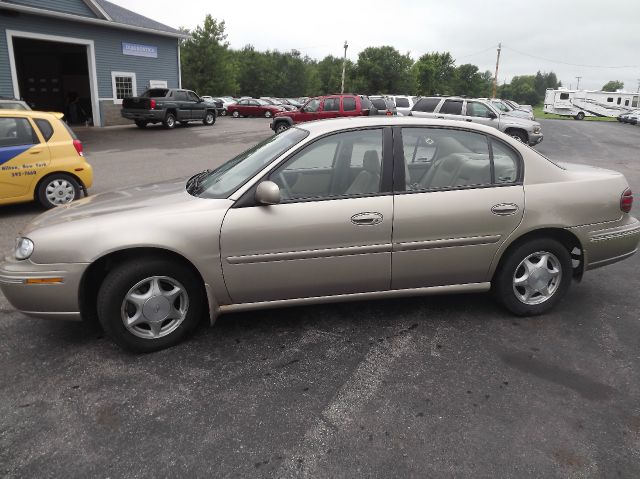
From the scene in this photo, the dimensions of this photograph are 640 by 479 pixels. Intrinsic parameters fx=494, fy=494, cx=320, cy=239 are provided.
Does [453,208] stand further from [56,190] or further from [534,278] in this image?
[56,190]

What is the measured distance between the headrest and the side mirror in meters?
0.76

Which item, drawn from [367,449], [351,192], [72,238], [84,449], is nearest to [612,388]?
[367,449]

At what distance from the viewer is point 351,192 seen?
361cm

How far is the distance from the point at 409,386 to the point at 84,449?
1862 mm

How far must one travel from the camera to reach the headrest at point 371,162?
369 centimetres

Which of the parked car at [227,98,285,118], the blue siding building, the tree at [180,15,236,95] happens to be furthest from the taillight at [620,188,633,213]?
the tree at [180,15,236,95]

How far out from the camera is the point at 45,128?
7.43m

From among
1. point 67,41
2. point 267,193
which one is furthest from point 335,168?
point 67,41

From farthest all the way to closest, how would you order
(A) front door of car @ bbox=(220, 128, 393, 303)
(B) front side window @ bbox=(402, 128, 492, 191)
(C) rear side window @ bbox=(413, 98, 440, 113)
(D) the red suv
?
(D) the red suv → (C) rear side window @ bbox=(413, 98, 440, 113) → (B) front side window @ bbox=(402, 128, 492, 191) → (A) front door of car @ bbox=(220, 128, 393, 303)

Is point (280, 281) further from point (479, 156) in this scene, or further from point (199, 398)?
point (479, 156)

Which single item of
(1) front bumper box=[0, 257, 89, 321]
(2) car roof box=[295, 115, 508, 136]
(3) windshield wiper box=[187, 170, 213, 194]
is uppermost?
(2) car roof box=[295, 115, 508, 136]

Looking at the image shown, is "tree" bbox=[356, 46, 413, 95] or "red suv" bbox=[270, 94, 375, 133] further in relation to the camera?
"tree" bbox=[356, 46, 413, 95]

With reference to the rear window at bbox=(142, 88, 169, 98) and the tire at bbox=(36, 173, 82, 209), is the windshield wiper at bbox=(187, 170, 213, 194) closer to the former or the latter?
the tire at bbox=(36, 173, 82, 209)

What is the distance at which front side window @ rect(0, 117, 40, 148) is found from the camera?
7.00 m
